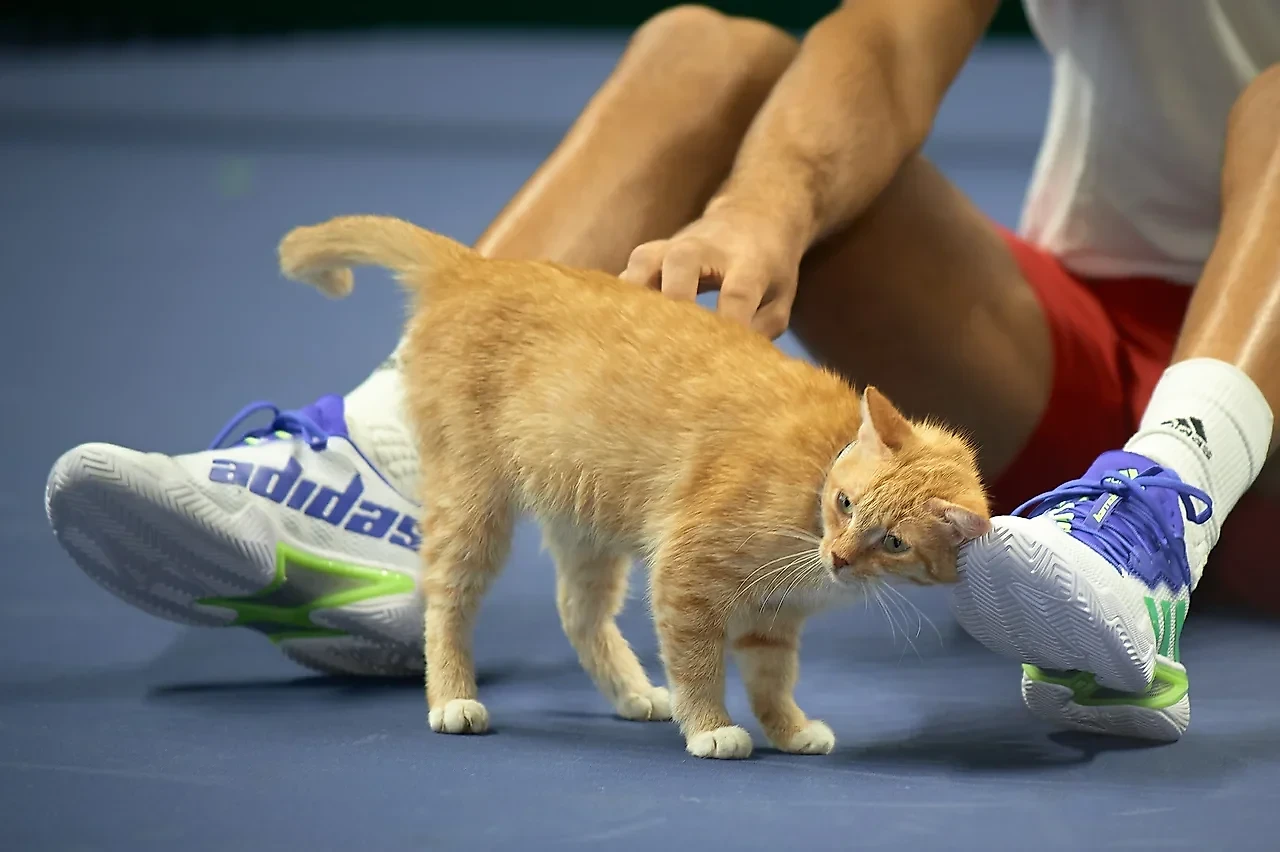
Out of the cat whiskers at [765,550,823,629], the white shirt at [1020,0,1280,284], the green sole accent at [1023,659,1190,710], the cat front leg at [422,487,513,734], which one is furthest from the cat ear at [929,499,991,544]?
the white shirt at [1020,0,1280,284]

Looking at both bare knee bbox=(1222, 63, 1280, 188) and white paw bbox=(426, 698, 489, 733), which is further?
bare knee bbox=(1222, 63, 1280, 188)

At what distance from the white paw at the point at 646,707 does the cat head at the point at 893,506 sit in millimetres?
309

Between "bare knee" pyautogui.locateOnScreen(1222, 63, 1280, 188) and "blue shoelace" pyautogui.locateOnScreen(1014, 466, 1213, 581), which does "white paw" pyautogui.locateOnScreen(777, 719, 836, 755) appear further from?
"bare knee" pyautogui.locateOnScreen(1222, 63, 1280, 188)

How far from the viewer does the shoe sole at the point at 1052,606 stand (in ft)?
3.61

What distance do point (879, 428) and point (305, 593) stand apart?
61 cm

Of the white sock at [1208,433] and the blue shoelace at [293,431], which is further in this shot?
the blue shoelace at [293,431]

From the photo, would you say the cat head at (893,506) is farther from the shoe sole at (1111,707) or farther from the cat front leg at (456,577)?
the cat front leg at (456,577)

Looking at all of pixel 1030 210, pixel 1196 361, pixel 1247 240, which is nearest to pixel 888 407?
pixel 1196 361

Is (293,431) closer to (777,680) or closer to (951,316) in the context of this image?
(777,680)

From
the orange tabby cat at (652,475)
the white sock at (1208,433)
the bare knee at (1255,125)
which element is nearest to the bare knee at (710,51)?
the orange tabby cat at (652,475)

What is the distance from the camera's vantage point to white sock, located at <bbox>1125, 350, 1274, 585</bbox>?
4.26 ft

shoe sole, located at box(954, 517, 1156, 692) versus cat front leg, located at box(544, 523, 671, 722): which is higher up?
shoe sole, located at box(954, 517, 1156, 692)

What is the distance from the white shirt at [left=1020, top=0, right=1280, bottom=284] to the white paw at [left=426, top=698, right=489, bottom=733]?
101 centimetres

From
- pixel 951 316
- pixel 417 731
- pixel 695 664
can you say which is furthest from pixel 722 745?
pixel 951 316
